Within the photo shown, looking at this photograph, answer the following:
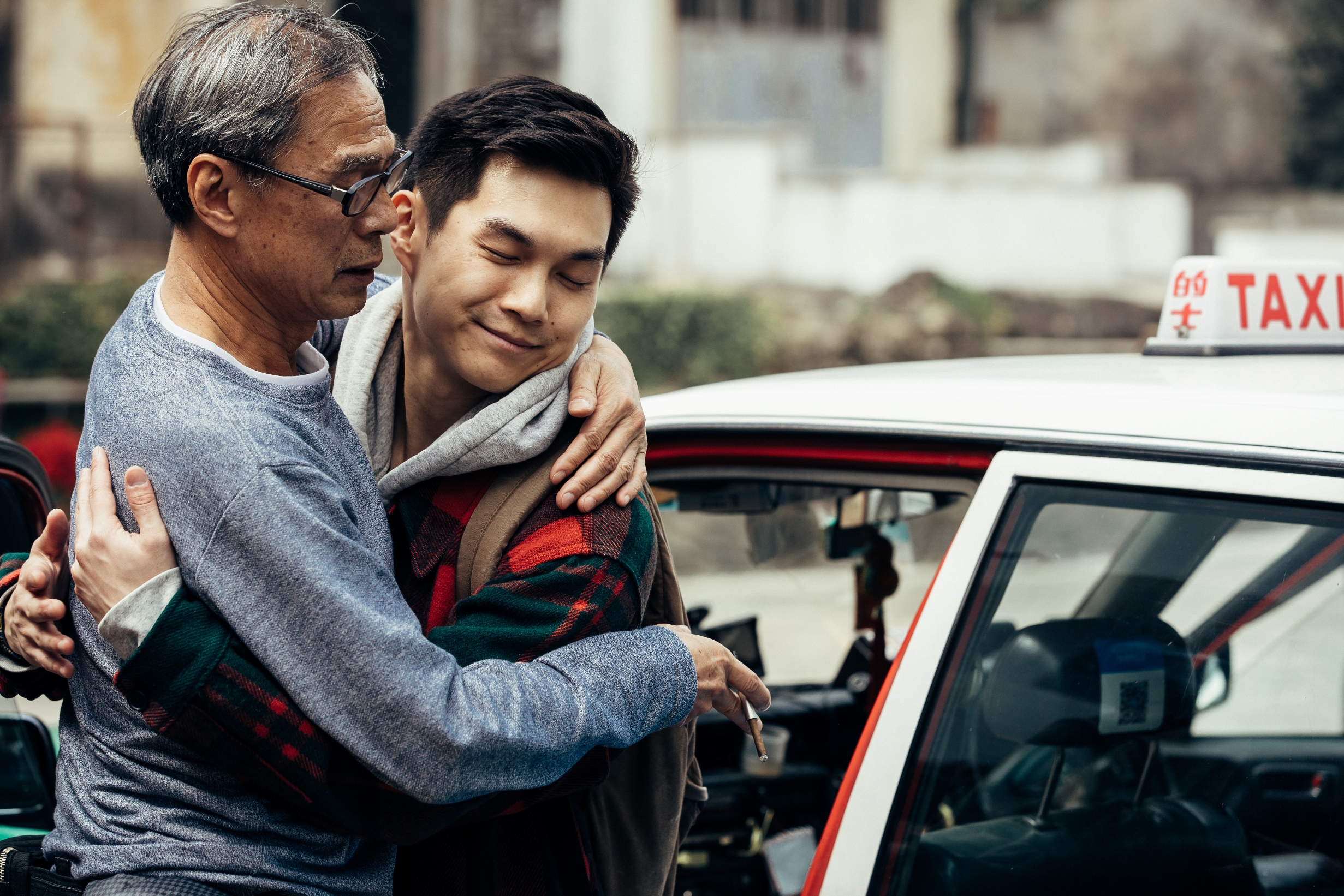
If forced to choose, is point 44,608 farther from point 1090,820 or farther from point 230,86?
point 1090,820

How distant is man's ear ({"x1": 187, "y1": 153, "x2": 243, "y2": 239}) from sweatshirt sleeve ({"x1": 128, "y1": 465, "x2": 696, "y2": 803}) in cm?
29

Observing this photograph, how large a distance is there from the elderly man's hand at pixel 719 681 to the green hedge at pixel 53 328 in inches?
343

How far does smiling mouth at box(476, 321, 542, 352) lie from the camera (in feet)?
5.07

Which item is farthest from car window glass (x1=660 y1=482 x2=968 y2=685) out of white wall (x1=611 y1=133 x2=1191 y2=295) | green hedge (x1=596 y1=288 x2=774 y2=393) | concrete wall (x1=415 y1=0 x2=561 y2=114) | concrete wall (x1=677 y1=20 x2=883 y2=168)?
concrete wall (x1=677 y1=20 x2=883 y2=168)

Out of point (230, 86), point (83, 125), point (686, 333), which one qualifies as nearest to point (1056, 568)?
point (230, 86)

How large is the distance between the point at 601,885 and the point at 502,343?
2.31ft

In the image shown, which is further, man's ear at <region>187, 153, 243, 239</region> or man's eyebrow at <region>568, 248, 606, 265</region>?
man's eyebrow at <region>568, 248, 606, 265</region>

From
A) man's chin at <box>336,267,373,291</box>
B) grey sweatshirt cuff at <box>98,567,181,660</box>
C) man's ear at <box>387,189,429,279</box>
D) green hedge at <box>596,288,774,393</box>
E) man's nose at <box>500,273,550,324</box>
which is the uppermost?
man's ear at <box>387,189,429,279</box>

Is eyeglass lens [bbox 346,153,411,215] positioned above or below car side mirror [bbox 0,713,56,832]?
above

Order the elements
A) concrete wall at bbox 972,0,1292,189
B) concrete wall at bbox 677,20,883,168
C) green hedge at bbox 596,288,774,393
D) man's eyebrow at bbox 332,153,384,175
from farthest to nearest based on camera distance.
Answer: concrete wall at bbox 972,0,1292,189 → concrete wall at bbox 677,20,883,168 → green hedge at bbox 596,288,774,393 → man's eyebrow at bbox 332,153,384,175

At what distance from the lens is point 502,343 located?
154 centimetres

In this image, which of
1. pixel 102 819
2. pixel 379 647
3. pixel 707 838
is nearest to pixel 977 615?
pixel 379 647

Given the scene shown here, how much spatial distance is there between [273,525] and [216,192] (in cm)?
37

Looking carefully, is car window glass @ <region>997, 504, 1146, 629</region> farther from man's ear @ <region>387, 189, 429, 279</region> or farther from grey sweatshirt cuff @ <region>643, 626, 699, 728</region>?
man's ear @ <region>387, 189, 429, 279</region>
